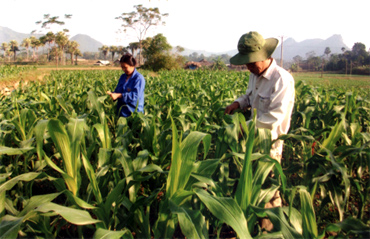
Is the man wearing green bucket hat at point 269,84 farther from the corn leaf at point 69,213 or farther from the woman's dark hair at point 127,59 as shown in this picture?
the woman's dark hair at point 127,59

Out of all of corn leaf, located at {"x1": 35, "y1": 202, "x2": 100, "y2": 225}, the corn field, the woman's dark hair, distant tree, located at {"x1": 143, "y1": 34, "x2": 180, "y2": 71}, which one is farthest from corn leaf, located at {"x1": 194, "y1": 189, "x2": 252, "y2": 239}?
distant tree, located at {"x1": 143, "y1": 34, "x2": 180, "y2": 71}

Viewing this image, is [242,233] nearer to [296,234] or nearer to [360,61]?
[296,234]

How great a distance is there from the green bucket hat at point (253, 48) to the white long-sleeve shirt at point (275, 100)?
0.54ft

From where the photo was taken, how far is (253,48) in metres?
1.88

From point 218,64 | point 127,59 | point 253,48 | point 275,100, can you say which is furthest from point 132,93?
point 218,64

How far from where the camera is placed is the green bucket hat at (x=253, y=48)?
6.15 feet

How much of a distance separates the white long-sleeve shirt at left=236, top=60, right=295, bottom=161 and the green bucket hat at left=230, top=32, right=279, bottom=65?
0.16 metres

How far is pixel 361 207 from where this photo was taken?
6.45ft

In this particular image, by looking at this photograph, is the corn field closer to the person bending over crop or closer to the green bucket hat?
the green bucket hat

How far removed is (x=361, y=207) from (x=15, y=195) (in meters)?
Answer: 3.00

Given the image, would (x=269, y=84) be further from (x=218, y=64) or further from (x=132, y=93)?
(x=218, y=64)

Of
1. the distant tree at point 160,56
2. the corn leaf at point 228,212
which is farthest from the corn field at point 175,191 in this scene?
the distant tree at point 160,56

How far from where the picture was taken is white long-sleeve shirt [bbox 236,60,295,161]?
1896 millimetres

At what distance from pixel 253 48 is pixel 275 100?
1.48 ft
